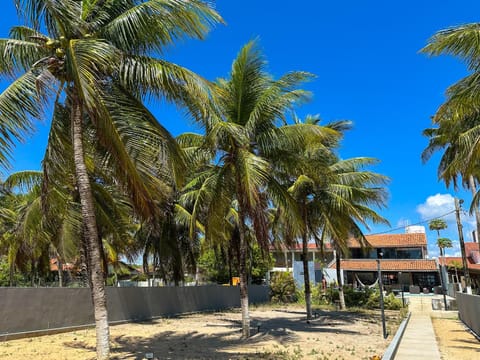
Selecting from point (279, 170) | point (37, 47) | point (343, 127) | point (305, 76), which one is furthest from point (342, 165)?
point (37, 47)

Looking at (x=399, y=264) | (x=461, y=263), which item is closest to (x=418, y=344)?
(x=399, y=264)

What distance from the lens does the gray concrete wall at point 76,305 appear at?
1159 cm

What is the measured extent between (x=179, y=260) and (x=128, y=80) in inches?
563

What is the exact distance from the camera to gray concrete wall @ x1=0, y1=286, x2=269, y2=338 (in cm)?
Answer: 1159

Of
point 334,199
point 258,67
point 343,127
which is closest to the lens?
point 258,67

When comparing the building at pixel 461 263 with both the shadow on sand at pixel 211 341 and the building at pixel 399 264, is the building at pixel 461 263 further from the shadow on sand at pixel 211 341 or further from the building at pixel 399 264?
the shadow on sand at pixel 211 341

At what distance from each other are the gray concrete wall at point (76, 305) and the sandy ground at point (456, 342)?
11074mm

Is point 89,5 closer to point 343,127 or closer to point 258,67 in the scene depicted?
point 258,67

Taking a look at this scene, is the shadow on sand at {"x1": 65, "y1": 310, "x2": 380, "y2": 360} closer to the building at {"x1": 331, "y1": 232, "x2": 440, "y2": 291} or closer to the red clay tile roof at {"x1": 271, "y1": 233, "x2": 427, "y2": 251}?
the building at {"x1": 331, "y1": 232, "x2": 440, "y2": 291}

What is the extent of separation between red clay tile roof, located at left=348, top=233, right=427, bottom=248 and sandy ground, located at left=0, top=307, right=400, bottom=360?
30868 mm

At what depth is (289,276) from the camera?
2991 centimetres

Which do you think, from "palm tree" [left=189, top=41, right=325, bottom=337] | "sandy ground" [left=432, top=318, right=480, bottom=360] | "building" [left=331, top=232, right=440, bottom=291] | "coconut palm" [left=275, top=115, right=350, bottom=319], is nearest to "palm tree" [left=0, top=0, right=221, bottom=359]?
"palm tree" [left=189, top=41, right=325, bottom=337]

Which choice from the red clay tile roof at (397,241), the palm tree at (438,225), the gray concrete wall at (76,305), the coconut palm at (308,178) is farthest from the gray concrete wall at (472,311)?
the palm tree at (438,225)

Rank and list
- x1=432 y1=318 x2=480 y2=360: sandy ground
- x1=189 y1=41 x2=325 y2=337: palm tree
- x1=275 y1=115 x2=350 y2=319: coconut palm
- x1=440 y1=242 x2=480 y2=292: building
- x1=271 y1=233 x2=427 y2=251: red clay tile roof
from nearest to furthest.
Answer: x1=432 y1=318 x2=480 y2=360: sandy ground < x1=189 y1=41 x2=325 y2=337: palm tree < x1=275 y1=115 x2=350 y2=319: coconut palm < x1=440 y1=242 x2=480 y2=292: building < x1=271 y1=233 x2=427 y2=251: red clay tile roof
